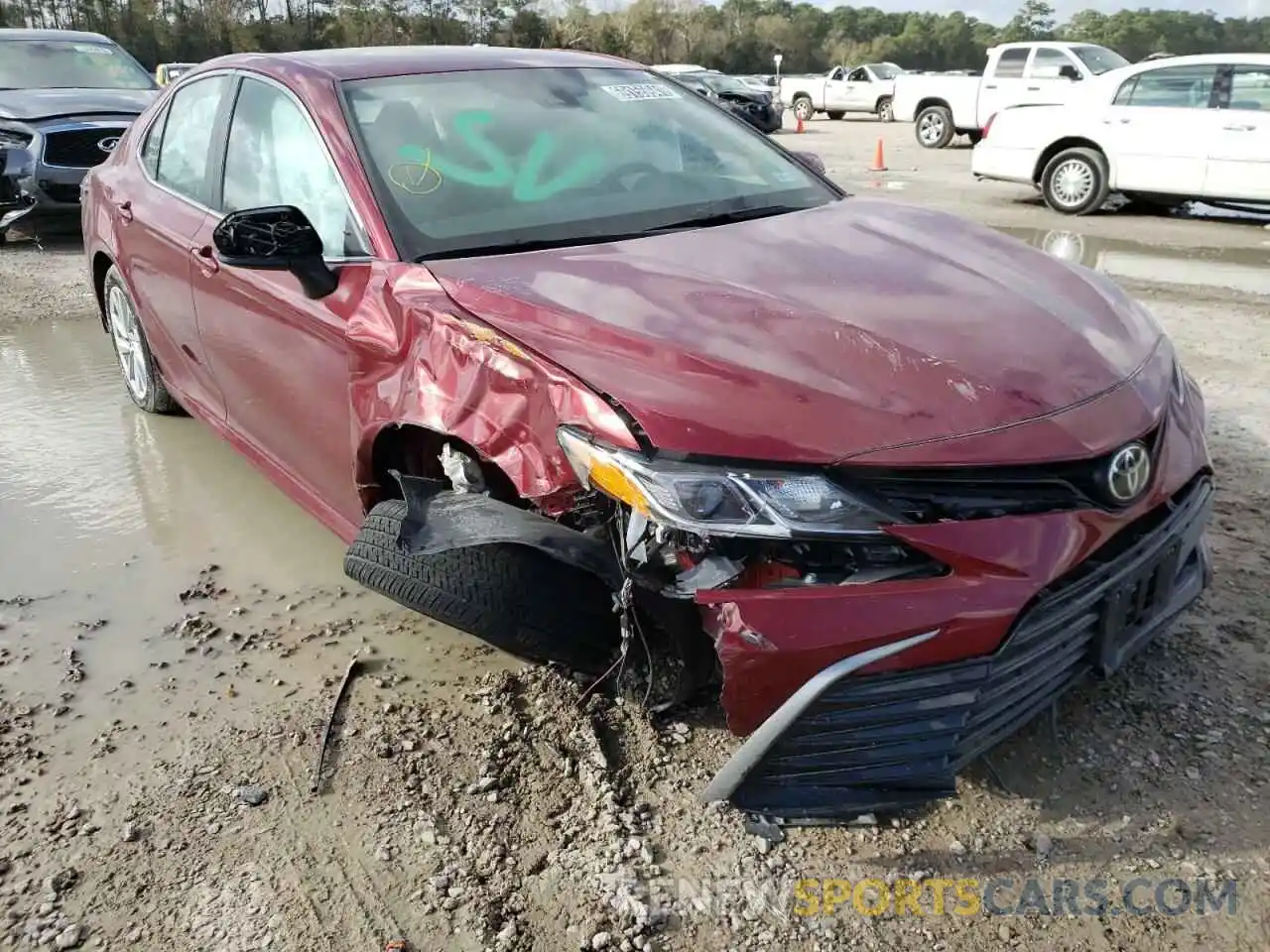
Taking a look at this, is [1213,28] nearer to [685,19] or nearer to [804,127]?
[685,19]

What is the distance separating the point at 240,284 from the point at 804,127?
24536 millimetres

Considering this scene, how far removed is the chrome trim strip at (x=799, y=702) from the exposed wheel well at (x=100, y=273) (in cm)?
407

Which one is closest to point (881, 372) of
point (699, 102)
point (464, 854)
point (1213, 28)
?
point (464, 854)

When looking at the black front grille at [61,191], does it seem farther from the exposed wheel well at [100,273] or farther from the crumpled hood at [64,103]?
the exposed wheel well at [100,273]

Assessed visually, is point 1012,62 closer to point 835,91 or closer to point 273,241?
point 835,91

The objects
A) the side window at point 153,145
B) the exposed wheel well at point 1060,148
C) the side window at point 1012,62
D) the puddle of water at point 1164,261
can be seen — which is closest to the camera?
the side window at point 153,145

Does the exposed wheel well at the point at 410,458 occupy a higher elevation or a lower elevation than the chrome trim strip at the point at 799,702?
higher

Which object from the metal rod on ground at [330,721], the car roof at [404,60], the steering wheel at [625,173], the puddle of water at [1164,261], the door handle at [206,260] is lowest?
the metal rod on ground at [330,721]

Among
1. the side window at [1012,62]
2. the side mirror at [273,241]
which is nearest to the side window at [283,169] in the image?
the side mirror at [273,241]

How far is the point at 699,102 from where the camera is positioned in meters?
3.93

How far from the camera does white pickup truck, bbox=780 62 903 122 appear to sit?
Result: 88.4ft

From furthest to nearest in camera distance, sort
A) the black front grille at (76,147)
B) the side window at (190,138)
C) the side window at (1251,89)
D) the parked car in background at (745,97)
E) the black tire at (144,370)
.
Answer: the parked car in background at (745,97) → the side window at (1251,89) → the black front grille at (76,147) → the black tire at (144,370) → the side window at (190,138)

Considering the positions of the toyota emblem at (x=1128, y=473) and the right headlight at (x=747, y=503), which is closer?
the right headlight at (x=747, y=503)

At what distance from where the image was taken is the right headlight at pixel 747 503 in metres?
2.02
